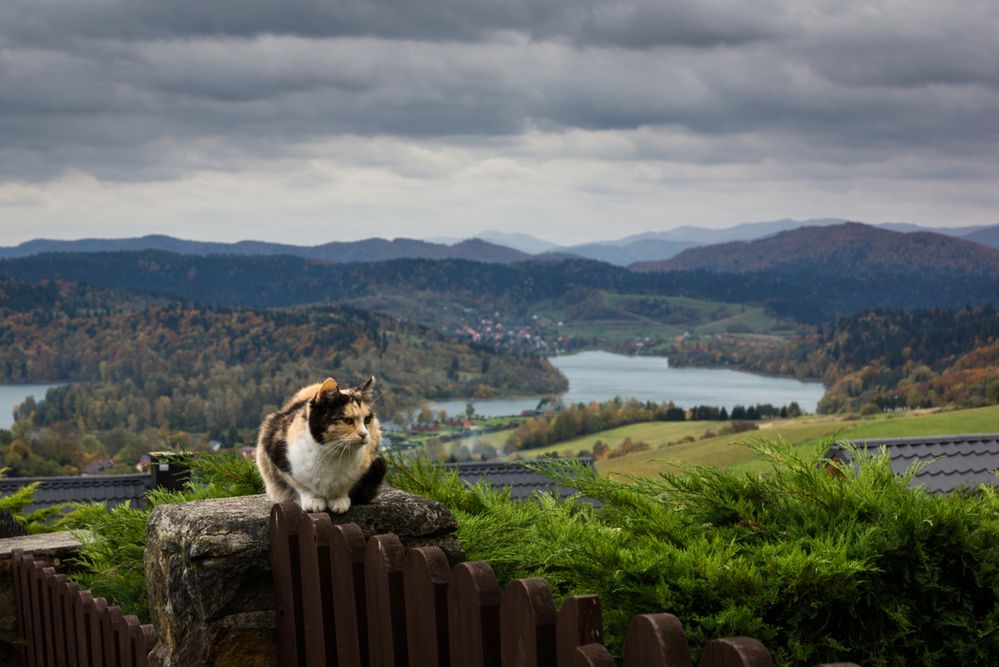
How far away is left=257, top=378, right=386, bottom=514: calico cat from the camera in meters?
3.75

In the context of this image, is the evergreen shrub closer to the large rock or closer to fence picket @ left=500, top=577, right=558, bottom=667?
the large rock

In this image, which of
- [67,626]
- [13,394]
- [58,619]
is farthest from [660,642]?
[13,394]

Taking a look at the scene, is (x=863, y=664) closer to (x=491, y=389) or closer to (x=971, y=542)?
(x=971, y=542)

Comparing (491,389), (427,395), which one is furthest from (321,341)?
(491,389)

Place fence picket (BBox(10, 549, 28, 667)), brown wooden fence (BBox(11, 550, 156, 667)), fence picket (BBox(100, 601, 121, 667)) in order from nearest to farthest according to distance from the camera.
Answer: brown wooden fence (BBox(11, 550, 156, 667))
fence picket (BBox(100, 601, 121, 667))
fence picket (BBox(10, 549, 28, 667))

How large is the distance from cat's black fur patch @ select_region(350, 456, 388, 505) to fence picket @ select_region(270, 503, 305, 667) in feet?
1.31

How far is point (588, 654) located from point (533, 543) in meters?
1.86

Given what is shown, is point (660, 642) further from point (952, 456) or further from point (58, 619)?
point (952, 456)

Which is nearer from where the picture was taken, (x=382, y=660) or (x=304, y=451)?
(x=382, y=660)

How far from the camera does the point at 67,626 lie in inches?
195

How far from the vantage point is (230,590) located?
355 centimetres

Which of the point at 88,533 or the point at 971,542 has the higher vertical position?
the point at 971,542

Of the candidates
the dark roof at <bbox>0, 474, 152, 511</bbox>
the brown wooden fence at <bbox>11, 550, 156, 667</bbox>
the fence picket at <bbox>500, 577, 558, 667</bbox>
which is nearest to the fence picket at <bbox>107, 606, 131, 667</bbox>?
the brown wooden fence at <bbox>11, 550, 156, 667</bbox>

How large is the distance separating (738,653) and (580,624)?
1.36 ft
